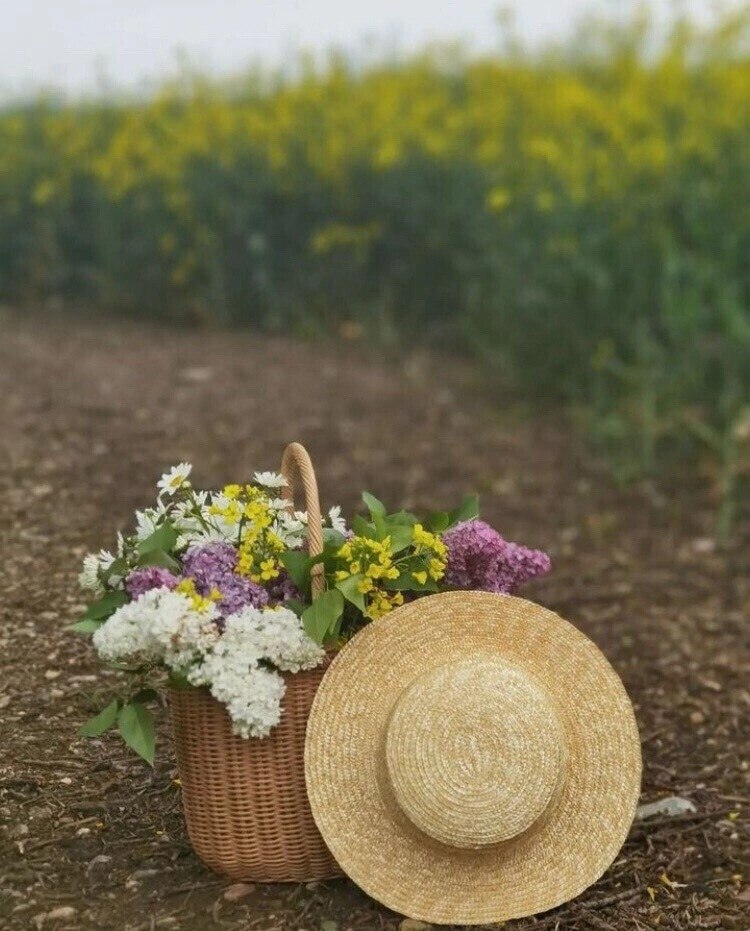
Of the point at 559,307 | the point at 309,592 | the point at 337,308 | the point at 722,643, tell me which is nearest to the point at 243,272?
the point at 337,308

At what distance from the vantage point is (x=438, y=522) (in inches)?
104

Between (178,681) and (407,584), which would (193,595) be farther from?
(407,584)

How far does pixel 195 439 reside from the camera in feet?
17.4

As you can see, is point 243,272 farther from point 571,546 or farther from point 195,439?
point 571,546

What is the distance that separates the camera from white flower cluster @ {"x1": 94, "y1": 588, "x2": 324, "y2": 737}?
2355 millimetres

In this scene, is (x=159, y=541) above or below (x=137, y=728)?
above

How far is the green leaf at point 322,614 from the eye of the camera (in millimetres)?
2414

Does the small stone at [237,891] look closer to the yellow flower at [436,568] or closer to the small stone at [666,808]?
the yellow flower at [436,568]

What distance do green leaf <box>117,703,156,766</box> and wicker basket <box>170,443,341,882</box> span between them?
0.22ft

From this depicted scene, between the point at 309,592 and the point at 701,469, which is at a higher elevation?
the point at 309,592

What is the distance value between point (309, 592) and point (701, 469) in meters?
3.20

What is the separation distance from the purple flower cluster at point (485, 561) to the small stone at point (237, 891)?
0.65 m

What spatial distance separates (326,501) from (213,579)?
2.46 metres

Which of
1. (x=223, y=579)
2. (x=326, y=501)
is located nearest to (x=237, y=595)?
(x=223, y=579)
